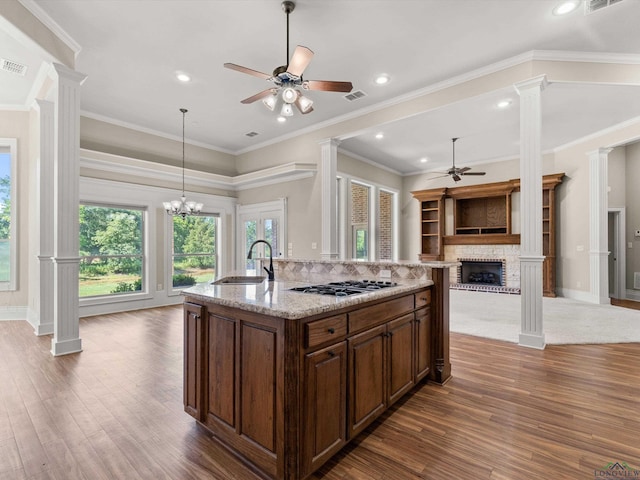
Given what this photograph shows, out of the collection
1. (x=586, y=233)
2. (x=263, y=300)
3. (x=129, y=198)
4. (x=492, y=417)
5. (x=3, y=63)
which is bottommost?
(x=492, y=417)

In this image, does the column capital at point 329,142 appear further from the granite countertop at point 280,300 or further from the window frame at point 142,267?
the granite countertop at point 280,300

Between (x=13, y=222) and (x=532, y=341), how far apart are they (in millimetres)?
7953

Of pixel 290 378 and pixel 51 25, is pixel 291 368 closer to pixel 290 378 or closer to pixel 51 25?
pixel 290 378

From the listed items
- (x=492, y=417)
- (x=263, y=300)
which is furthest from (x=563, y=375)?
(x=263, y=300)

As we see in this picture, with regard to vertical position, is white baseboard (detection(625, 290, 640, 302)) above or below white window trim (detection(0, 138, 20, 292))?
below

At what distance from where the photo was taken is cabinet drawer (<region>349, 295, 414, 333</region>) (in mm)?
1984

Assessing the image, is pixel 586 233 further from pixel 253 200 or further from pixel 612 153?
pixel 253 200

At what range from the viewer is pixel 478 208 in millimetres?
8914

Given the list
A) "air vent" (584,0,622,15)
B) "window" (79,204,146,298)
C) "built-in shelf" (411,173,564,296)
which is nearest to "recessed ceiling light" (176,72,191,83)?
"window" (79,204,146,298)

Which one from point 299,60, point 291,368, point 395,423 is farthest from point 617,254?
point 291,368

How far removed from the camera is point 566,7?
3.02m

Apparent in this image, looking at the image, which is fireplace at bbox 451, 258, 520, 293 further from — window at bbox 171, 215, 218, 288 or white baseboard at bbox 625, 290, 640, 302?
window at bbox 171, 215, 218, 288

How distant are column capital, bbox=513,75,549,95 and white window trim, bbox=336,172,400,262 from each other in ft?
10.5

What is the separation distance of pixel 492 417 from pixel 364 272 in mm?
1549
